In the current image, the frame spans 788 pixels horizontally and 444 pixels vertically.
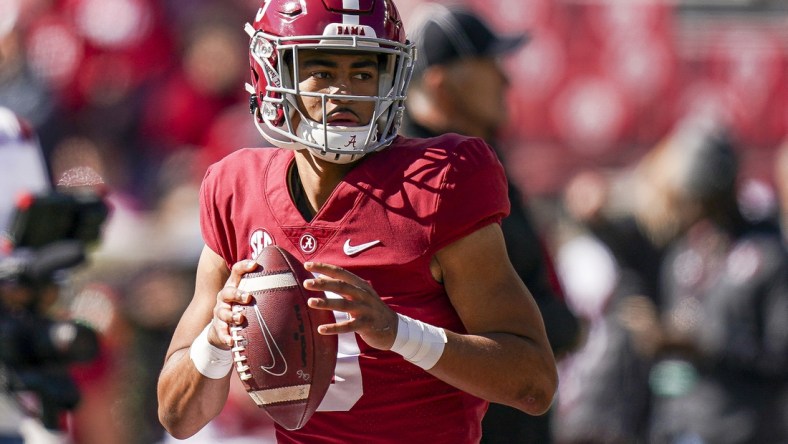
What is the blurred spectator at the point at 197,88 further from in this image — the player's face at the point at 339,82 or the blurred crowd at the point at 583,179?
the player's face at the point at 339,82

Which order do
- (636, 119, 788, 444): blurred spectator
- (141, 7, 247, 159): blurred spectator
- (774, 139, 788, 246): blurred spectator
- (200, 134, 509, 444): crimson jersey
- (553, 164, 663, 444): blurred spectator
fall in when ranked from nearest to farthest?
(200, 134, 509, 444): crimson jersey → (636, 119, 788, 444): blurred spectator → (553, 164, 663, 444): blurred spectator → (141, 7, 247, 159): blurred spectator → (774, 139, 788, 246): blurred spectator

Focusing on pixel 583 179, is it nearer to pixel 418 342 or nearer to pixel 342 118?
pixel 342 118

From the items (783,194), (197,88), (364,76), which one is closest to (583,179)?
(783,194)

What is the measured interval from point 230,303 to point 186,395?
313 mm

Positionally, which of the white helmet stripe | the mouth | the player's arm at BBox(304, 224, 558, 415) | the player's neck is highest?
the white helmet stripe

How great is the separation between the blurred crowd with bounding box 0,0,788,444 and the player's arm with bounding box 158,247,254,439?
2698mm

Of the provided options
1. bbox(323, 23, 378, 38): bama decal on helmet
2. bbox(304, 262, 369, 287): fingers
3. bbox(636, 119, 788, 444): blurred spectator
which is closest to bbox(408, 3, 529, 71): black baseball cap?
bbox(323, 23, 378, 38): bama decal on helmet

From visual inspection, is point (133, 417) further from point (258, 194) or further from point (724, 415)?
Answer: point (258, 194)

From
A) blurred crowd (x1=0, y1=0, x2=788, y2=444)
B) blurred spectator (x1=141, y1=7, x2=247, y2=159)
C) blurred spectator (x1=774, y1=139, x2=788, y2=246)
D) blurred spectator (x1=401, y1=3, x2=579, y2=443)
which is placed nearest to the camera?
blurred spectator (x1=401, y1=3, x2=579, y2=443)

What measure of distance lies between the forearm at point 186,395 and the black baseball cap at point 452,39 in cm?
164

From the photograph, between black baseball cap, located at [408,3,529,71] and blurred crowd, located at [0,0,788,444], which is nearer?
black baseball cap, located at [408,3,529,71]

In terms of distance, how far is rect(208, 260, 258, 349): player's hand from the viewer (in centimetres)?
247

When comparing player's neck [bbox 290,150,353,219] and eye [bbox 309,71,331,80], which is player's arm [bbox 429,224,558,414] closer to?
player's neck [bbox 290,150,353,219]

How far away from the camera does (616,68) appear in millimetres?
9984
